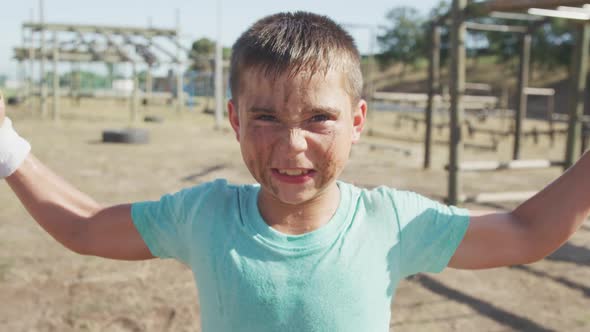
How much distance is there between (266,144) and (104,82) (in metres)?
56.2

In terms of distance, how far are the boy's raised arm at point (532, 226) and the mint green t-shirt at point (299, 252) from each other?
4cm

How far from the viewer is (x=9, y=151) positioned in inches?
48.3

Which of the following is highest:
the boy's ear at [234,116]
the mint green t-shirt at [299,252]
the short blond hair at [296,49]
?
the short blond hair at [296,49]

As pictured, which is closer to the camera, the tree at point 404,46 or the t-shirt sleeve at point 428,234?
the t-shirt sleeve at point 428,234

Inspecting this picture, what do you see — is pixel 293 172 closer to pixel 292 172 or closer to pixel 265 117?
pixel 292 172

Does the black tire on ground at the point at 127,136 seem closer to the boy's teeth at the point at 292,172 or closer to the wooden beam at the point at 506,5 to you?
the wooden beam at the point at 506,5

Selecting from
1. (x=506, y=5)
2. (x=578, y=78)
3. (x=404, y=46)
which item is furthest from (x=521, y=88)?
(x=404, y=46)

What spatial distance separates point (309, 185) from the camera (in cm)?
115

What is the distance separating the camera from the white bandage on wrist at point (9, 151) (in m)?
1.22

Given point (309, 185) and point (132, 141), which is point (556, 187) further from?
point (132, 141)

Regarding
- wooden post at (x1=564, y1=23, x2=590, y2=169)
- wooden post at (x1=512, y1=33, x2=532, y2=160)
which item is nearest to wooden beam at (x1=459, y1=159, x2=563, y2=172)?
wooden post at (x1=564, y1=23, x2=590, y2=169)

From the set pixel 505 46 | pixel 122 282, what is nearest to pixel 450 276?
pixel 122 282

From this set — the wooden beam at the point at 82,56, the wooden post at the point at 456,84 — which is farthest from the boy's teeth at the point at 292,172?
the wooden beam at the point at 82,56

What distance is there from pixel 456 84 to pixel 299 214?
361 centimetres
